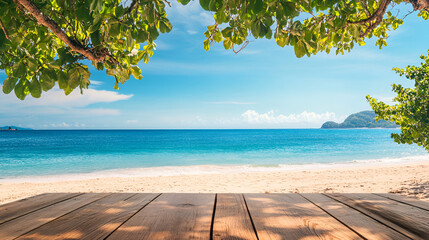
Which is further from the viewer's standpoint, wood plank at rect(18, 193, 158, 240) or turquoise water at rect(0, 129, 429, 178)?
turquoise water at rect(0, 129, 429, 178)

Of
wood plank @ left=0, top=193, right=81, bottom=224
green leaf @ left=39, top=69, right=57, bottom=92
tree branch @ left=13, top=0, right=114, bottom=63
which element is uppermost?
tree branch @ left=13, top=0, right=114, bottom=63

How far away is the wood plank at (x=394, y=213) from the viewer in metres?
1.09

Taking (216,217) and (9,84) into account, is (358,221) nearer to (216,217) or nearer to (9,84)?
(216,217)

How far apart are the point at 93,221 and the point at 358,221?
1283 millimetres

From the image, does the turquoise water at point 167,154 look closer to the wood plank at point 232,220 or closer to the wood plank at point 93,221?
the wood plank at point 93,221

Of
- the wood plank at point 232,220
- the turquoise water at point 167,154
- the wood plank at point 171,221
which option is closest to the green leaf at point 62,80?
the wood plank at point 171,221

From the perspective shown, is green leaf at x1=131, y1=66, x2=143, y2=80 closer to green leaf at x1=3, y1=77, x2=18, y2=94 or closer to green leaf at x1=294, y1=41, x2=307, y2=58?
green leaf at x1=3, y1=77, x2=18, y2=94

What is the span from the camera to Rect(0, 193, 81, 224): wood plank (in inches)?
52.6

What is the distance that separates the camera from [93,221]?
1212 mm

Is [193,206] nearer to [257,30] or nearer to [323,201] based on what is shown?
[323,201]

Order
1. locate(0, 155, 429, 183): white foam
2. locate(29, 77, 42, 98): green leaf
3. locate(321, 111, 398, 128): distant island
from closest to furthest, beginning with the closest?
locate(29, 77, 42, 98): green leaf
locate(0, 155, 429, 183): white foam
locate(321, 111, 398, 128): distant island

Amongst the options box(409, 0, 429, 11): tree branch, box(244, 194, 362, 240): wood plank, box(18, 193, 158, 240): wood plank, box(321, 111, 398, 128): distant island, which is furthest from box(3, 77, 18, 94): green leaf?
box(321, 111, 398, 128): distant island

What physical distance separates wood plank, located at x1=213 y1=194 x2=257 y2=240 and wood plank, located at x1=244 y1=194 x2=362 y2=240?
41mm

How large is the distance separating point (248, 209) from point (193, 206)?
0.32 metres
